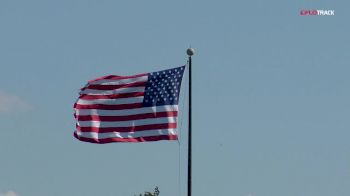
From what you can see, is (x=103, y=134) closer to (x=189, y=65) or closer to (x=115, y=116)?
(x=115, y=116)

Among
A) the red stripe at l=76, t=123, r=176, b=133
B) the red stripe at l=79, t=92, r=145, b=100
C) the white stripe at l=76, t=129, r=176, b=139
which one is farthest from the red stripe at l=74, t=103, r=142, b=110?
the white stripe at l=76, t=129, r=176, b=139

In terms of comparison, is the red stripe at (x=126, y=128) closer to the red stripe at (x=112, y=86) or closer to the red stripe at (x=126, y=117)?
the red stripe at (x=126, y=117)

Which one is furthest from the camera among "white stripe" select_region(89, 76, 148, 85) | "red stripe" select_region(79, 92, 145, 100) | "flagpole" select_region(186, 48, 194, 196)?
"white stripe" select_region(89, 76, 148, 85)

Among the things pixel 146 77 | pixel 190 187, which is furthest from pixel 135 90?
pixel 190 187

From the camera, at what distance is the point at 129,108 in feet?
136

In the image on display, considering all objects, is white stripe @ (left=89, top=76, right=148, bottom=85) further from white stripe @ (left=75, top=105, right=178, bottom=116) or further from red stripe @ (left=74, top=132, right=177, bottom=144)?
red stripe @ (left=74, top=132, right=177, bottom=144)

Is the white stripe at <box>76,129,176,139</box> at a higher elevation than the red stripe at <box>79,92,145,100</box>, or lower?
lower

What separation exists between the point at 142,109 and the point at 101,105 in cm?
173

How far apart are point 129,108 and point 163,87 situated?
5.13ft

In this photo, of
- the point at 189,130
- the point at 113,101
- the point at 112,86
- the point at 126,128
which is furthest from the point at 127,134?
the point at 189,130

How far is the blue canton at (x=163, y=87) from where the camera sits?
4128cm

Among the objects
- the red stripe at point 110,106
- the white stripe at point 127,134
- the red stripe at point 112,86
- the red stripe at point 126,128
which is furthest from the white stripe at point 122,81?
the white stripe at point 127,134

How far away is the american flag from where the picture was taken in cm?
4075

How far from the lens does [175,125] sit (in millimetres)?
40562
